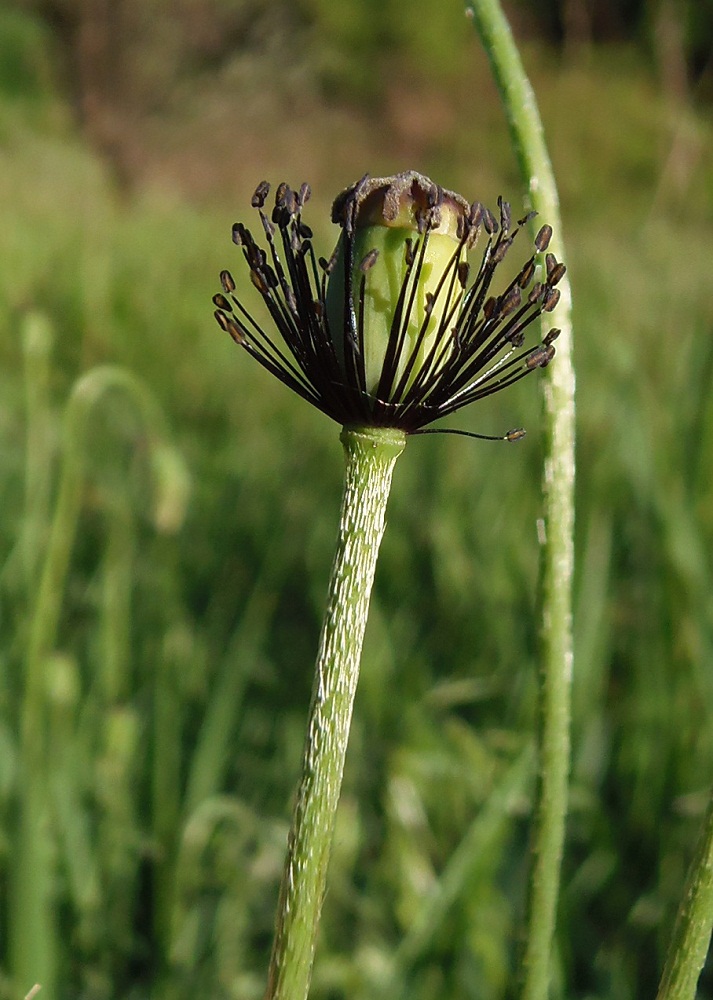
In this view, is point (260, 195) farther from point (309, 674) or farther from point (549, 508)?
point (309, 674)

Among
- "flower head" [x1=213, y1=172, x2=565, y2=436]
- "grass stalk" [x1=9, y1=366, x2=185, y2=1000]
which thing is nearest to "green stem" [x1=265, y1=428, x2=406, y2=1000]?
"flower head" [x1=213, y1=172, x2=565, y2=436]

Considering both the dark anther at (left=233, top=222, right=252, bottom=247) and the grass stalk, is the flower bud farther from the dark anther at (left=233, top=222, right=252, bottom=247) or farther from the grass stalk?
the grass stalk

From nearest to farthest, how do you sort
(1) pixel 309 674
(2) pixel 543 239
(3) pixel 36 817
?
(2) pixel 543 239 → (3) pixel 36 817 → (1) pixel 309 674

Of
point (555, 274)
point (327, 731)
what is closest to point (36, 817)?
point (327, 731)

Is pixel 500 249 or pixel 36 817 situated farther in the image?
pixel 36 817

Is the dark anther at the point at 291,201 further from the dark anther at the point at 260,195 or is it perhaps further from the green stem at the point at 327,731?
the green stem at the point at 327,731

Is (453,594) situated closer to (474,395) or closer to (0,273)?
(474,395)

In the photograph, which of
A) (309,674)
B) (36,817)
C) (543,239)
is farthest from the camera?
(309,674)

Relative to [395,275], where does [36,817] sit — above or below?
below

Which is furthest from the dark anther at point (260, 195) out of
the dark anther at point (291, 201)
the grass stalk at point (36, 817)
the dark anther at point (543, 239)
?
the grass stalk at point (36, 817)

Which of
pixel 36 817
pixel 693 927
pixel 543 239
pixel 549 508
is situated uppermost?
pixel 543 239
